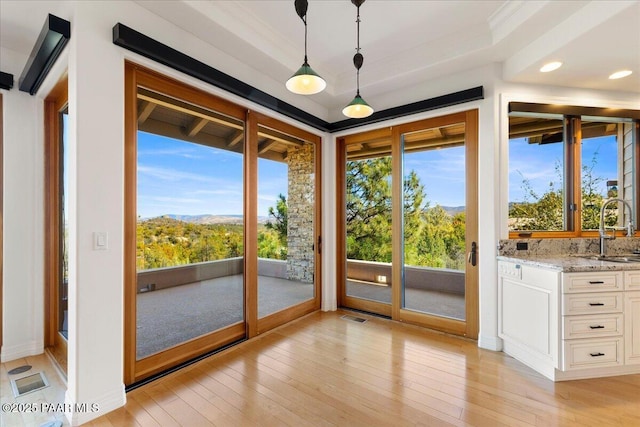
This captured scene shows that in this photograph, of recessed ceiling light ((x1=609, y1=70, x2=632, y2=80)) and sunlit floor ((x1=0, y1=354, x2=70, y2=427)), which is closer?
sunlit floor ((x1=0, y1=354, x2=70, y2=427))

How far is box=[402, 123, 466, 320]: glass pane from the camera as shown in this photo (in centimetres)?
346

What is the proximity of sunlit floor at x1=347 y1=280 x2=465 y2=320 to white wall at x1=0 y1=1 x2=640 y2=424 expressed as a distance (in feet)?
1.25

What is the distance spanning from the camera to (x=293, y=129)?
3.93m

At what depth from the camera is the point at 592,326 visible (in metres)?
2.46

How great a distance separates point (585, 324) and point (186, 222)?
3.73m

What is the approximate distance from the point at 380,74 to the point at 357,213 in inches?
76.3

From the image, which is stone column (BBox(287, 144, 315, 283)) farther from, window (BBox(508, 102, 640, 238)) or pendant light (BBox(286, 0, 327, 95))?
window (BBox(508, 102, 640, 238))

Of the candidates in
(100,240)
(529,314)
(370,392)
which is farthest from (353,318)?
(100,240)

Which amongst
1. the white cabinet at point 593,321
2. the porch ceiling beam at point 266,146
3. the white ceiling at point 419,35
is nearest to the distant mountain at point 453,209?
the white cabinet at point 593,321

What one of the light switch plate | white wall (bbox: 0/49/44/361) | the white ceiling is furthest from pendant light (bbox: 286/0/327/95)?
white wall (bbox: 0/49/44/361)

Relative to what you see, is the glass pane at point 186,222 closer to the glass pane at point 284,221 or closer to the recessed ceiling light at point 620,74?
the glass pane at point 284,221

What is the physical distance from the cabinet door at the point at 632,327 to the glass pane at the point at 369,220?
2305 millimetres

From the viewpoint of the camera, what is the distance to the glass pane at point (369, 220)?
13.4ft

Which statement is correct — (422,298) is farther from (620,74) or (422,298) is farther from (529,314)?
(620,74)
